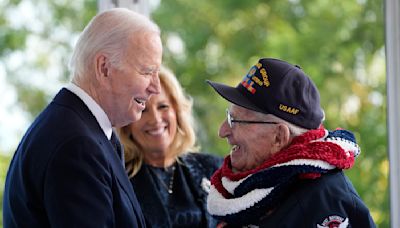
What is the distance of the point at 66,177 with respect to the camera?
148 cm

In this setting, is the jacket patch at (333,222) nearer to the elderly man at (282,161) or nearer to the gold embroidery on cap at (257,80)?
the elderly man at (282,161)

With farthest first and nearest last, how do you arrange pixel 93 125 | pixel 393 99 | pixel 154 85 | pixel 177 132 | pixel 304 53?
pixel 304 53 < pixel 393 99 < pixel 177 132 < pixel 154 85 < pixel 93 125

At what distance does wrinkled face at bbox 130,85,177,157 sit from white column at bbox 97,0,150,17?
38cm

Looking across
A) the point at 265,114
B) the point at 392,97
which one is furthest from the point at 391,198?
the point at 265,114

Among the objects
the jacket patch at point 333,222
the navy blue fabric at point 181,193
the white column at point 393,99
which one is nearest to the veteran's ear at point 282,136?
the jacket patch at point 333,222

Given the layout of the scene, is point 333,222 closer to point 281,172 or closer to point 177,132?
point 281,172

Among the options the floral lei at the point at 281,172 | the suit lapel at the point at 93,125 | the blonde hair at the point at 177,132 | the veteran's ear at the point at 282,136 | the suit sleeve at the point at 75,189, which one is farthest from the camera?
the blonde hair at the point at 177,132

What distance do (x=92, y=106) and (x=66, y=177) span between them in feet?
0.82

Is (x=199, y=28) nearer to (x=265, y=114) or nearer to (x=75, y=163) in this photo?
(x=265, y=114)

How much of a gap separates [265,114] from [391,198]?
107 centimetres

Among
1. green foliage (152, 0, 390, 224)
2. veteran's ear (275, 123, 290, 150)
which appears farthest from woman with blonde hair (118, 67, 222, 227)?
veteran's ear (275, 123, 290, 150)

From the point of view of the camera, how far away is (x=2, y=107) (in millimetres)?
2518

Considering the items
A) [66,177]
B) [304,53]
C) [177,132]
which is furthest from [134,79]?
[304,53]

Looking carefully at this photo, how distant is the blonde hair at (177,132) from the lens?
96.5 inches
